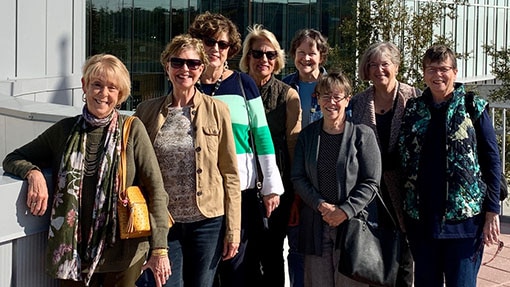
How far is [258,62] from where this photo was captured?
4.73 m

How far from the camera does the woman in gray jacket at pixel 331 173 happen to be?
426 centimetres

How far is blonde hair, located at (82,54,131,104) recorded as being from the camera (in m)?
3.33

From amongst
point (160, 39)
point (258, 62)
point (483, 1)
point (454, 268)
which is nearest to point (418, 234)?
point (454, 268)

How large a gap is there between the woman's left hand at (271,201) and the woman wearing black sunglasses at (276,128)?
0.59 ft

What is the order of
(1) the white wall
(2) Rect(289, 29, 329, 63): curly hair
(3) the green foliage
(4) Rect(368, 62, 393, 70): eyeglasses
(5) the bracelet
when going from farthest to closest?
(3) the green foliage < (1) the white wall < (2) Rect(289, 29, 329, 63): curly hair < (4) Rect(368, 62, 393, 70): eyeglasses < (5) the bracelet

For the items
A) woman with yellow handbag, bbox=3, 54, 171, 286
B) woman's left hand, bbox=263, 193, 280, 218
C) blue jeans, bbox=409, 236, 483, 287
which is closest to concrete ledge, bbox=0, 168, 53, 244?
woman with yellow handbag, bbox=3, 54, 171, 286

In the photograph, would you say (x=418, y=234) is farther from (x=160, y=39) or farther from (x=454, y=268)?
(x=160, y=39)

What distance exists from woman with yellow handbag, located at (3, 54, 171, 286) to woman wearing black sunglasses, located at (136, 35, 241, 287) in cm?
45

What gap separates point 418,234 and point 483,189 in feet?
1.45

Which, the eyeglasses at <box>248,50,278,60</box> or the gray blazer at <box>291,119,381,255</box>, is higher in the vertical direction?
the eyeglasses at <box>248,50,278,60</box>

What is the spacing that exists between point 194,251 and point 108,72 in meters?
1.14

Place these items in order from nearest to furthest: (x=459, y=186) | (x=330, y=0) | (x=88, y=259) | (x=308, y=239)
Result: (x=88, y=259) → (x=459, y=186) → (x=308, y=239) → (x=330, y=0)

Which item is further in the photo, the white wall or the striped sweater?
the white wall

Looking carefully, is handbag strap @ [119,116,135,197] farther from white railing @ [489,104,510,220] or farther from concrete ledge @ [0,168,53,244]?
white railing @ [489,104,510,220]
